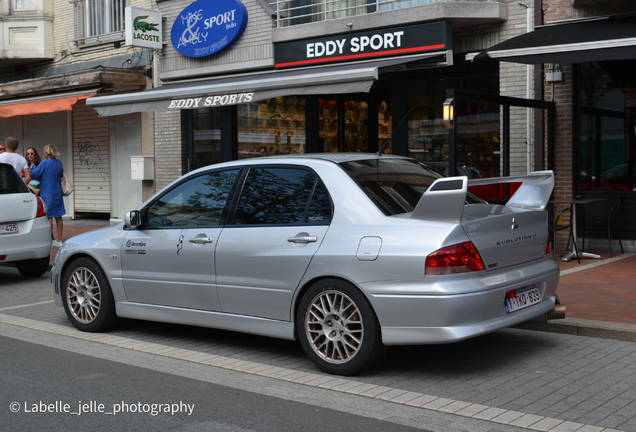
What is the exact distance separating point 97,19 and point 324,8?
7531 millimetres

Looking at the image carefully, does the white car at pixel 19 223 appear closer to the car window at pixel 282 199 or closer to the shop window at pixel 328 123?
the car window at pixel 282 199

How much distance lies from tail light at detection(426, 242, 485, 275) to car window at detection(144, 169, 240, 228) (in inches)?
76.3

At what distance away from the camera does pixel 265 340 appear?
20.7 ft

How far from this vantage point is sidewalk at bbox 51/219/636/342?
6.12m

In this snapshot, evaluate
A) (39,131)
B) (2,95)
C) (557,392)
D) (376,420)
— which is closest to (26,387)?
(376,420)

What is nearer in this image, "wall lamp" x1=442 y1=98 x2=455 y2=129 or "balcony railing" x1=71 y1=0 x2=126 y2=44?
"wall lamp" x1=442 y1=98 x2=455 y2=129

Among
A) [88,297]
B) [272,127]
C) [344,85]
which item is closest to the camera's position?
[88,297]

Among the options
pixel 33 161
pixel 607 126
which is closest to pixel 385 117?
pixel 607 126

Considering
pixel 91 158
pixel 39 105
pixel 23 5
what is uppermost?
pixel 23 5

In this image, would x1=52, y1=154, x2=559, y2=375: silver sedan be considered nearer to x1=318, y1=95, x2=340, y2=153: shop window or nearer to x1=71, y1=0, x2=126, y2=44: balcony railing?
x1=318, y1=95, x2=340, y2=153: shop window

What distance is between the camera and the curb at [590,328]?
5.96m

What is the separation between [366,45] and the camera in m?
A: 12.6

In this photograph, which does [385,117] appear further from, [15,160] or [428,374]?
→ [428,374]

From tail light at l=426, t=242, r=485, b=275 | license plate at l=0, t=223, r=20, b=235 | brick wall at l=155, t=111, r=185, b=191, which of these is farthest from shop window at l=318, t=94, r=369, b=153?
tail light at l=426, t=242, r=485, b=275
